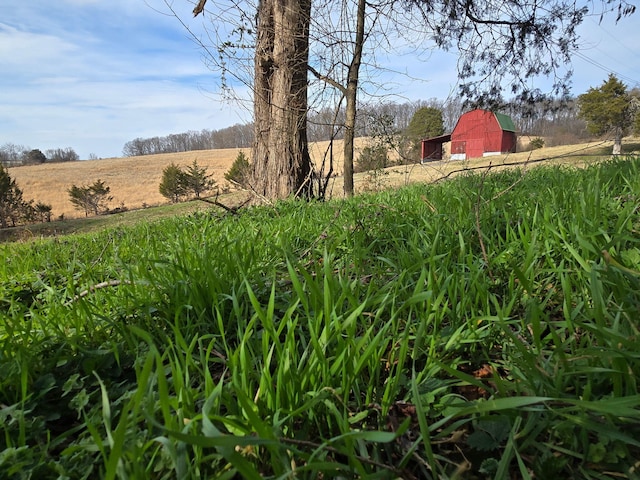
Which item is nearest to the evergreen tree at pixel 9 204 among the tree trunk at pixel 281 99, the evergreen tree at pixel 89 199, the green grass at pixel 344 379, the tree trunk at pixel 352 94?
the evergreen tree at pixel 89 199

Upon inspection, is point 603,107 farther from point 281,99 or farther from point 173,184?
point 173,184

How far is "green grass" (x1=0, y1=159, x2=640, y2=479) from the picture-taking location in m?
0.62

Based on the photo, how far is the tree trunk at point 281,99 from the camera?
212 inches

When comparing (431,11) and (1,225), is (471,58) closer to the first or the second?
(431,11)

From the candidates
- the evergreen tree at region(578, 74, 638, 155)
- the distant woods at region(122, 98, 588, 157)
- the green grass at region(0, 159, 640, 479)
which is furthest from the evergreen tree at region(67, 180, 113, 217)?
the evergreen tree at region(578, 74, 638, 155)

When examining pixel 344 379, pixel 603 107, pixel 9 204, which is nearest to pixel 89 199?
pixel 9 204

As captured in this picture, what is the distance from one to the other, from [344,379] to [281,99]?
5332mm

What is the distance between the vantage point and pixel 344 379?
0.79 metres

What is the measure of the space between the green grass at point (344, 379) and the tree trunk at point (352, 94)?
15.3ft

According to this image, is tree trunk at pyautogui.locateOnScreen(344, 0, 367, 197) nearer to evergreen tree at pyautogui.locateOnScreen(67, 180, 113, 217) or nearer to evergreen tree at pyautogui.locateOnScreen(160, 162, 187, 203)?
evergreen tree at pyautogui.locateOnScreen(160, 162, 187, 203)

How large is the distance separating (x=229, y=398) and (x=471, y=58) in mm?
7690

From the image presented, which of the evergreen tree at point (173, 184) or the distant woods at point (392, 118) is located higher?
the distant woods at point (392, 118)

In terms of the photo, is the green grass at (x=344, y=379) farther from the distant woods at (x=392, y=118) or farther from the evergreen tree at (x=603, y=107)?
the evergreen tree at (x=603, y=107)

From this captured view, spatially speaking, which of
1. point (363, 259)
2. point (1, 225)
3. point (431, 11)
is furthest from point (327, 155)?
point (1, 225)
